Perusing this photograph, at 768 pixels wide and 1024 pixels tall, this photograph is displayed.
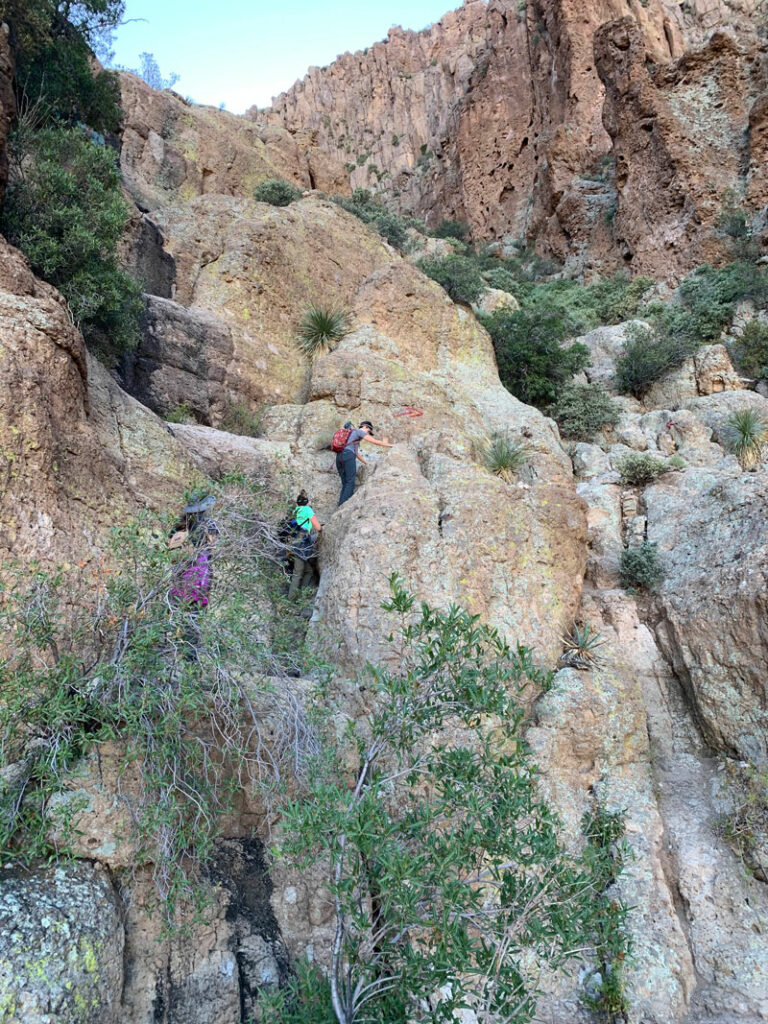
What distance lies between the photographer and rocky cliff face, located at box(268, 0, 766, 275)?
21188 millimetres

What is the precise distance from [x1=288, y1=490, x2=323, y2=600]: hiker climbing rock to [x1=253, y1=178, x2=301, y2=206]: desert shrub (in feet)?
45.3

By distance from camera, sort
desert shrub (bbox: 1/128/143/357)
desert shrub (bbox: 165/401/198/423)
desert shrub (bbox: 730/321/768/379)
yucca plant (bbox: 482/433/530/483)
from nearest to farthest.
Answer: desert shrub (bbox: 1/128/143/357), yucca plant (bbox: 482/433/530/483), desert shrub (bbox: 165/401/198/423), desert shrub (bbox: 730/321/768/379)

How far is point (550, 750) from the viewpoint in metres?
6.19

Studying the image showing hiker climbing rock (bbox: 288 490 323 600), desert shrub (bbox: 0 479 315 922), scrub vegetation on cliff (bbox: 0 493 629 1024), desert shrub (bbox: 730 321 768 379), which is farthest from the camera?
desert shrub (bbox: 730 321 768 379)

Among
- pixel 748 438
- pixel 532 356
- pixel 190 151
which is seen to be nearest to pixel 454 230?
pixel 190 151

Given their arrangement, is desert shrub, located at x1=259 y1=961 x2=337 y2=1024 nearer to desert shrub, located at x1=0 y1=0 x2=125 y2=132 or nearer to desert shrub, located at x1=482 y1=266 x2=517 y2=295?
desert shrub, located at x1=0 y1=0 x2=125 y2=132

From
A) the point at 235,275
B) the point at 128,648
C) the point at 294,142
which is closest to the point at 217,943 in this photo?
the point at 128,648

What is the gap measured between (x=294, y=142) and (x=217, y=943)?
81.9ft

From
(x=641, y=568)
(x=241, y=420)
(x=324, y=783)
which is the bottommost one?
(x=324, y=783)

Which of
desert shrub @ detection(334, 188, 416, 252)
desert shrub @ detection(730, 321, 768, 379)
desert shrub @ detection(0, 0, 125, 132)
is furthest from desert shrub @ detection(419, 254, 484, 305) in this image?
desert shrub @ detection(0, 0, 125, 132)

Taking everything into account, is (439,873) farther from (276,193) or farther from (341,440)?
(276,193)

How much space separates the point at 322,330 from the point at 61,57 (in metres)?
6.38

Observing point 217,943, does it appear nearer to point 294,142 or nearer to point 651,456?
point 651,456

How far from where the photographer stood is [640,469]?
10562 mm
